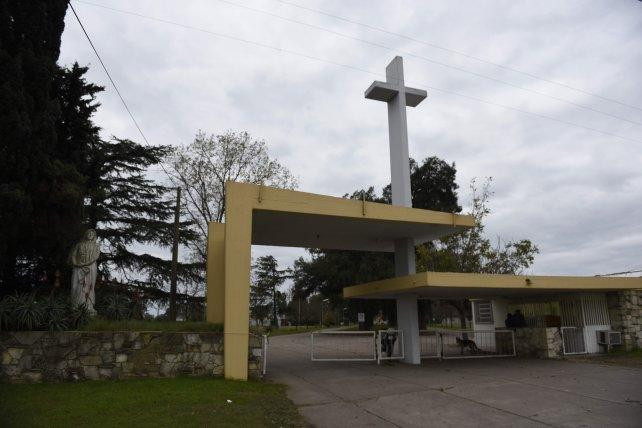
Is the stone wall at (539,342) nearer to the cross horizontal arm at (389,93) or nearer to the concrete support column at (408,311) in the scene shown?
the concrete support column at (408,311)

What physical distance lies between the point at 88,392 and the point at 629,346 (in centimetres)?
1828

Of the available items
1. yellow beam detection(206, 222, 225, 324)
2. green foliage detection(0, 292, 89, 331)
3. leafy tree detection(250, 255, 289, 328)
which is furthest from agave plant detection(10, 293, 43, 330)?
leafy tree detection(250, 255, 289, 328)

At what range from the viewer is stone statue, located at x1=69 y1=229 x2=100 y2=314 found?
11.7 metres

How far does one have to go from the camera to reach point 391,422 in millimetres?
7219

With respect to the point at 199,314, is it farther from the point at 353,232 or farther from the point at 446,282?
the point at 446,282

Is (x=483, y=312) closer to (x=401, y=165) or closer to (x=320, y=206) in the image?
(x=401, y=165)

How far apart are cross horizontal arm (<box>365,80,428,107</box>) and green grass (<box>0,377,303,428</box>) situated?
1000 centimetres

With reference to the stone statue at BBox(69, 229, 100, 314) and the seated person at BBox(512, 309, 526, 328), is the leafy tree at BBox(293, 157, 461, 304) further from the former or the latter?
the stone statue at BBox(69, 229, 100, 314)

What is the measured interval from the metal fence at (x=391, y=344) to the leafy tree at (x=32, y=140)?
9713 mm

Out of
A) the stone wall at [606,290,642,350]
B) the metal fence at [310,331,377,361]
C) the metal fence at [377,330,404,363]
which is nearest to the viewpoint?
the metal fence at [310,331,377,361]

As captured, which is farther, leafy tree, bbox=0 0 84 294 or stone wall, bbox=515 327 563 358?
stone wall, bbox=515 327 563 358

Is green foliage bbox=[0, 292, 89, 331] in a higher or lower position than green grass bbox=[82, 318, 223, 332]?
higher

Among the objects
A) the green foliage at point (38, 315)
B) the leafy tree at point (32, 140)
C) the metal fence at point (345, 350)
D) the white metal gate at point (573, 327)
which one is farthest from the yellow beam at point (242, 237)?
the white metal gate at point (573, 327)

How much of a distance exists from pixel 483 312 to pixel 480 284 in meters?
8.05
